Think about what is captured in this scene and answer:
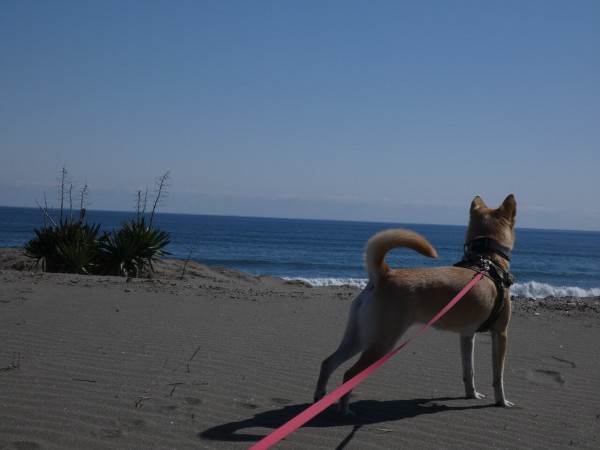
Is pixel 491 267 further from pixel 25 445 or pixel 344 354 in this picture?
pixel 25 445

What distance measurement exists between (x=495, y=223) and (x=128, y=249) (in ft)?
35.8

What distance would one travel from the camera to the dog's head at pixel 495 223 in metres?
5.77

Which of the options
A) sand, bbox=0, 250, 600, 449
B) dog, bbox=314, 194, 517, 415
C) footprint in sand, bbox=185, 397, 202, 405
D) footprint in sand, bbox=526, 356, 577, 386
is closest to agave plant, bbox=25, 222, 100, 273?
sand, bbox=0, 250, 600, 449

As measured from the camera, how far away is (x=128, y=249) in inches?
584

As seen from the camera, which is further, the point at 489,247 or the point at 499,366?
the point at 489,247

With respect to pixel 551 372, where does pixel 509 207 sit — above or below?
above

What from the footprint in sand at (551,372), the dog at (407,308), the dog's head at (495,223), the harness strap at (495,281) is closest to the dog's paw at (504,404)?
the dog at (407,308)

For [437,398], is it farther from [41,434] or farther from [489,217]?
[41,434]

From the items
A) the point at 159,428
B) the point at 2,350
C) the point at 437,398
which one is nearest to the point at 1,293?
the point at 2,350

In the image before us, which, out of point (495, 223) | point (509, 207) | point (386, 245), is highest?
point (509, 207)

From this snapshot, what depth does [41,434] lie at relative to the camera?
157 inches

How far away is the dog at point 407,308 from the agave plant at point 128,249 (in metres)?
10.9

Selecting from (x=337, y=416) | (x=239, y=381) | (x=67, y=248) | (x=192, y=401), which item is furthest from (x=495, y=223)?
(x=67, y=248)

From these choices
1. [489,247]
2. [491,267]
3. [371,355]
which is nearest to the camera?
[371,355]
